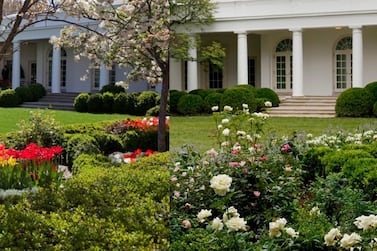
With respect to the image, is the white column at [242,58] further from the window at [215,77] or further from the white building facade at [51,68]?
the white building facade at [51,68]

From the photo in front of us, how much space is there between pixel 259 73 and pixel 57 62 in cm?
99

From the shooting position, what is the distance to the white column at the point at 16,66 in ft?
7.20

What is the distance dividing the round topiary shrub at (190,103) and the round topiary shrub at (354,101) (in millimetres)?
420

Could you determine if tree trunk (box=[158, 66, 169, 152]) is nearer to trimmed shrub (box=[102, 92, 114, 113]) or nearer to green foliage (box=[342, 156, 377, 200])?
trimmed shrub (box=[102, 92, 114, 113])

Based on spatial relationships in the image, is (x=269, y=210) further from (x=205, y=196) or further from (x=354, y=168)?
(x=354, y=168)

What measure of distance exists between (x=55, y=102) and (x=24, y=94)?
15cm

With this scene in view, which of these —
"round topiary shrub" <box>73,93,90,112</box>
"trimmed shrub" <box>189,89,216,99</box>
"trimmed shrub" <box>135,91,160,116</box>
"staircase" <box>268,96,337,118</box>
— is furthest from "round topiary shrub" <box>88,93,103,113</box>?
"staircase" <box>268,96,337,118</box>

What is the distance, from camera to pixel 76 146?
101 inches

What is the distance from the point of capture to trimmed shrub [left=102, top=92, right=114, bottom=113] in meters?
2.45

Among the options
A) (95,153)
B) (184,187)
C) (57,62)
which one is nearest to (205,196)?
(184,187)

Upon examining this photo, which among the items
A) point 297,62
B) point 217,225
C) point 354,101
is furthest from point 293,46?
point 217,225

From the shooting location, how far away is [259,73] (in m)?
1.78

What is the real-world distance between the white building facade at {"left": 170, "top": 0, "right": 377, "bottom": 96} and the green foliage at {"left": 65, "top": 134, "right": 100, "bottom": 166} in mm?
750

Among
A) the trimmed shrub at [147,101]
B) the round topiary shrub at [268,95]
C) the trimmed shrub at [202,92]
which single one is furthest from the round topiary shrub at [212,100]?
the trimmed shrub at [147,101]
